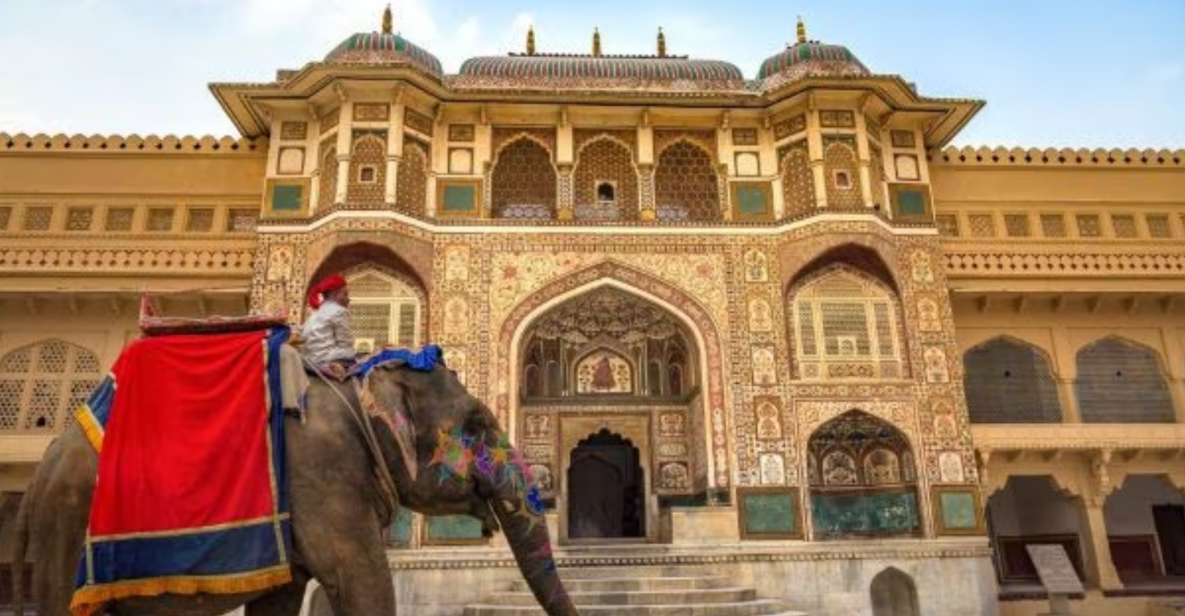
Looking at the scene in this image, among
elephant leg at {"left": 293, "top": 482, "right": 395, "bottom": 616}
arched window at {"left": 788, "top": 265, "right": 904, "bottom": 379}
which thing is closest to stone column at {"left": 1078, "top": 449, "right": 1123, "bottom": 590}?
arched window at {"left": 788, "top": 265, "right": 904, "bottom": 379}

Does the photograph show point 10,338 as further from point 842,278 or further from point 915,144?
point 915,144

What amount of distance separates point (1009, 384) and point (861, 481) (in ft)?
12.7

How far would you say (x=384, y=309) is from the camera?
14.2 metres

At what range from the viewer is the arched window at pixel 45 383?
47.3 ft

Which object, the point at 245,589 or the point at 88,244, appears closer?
the point at 245,589

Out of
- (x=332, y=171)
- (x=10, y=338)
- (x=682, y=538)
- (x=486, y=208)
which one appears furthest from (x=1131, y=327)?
(x=10, y=338)

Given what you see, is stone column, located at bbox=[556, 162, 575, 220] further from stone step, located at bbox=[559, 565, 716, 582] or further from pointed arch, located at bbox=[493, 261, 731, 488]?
stone step, located at bbox=[559, 565, 716, 582]

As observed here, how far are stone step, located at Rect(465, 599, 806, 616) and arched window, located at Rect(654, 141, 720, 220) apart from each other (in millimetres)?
6804

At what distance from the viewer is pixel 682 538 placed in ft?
42.3

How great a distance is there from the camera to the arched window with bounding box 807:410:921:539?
45.4 feet

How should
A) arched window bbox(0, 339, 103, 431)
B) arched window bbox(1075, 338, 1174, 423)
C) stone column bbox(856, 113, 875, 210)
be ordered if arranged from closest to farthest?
arched window bbox(0, 339, 103, 431)
stone column bbox(856, 113, 875, 210)
arched window bbox(1075, 338, 1174, 423)

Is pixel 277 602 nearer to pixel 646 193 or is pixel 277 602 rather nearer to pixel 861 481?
pixel 646 193

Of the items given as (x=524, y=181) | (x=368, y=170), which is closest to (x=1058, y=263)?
(x=524, y=181)

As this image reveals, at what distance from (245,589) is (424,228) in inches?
430
